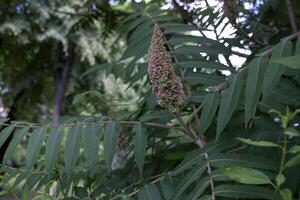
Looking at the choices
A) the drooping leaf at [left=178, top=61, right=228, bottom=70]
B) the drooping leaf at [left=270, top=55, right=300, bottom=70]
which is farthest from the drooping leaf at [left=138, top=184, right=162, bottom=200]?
the drooping leaf at [left=270, top=55, right=300, bottom=70]

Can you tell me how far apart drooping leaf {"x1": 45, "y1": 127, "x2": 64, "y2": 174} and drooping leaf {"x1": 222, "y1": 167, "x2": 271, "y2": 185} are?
70cm

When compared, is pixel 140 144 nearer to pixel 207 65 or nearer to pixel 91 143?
pixel 91 143

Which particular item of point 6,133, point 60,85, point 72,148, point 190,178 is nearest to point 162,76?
point 190,178

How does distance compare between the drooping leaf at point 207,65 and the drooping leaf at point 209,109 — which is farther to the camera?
the drooping leaf at point 207,65

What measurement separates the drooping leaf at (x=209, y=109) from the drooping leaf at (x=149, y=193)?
25 cm

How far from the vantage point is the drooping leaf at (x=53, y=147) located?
1.52 m

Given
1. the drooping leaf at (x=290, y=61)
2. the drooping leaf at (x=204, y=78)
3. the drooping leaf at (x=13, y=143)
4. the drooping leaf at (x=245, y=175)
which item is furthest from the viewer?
the drooping leaf at (x=204, y=78)

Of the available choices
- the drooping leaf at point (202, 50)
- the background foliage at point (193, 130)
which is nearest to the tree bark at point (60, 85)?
the background foliage at point (193, 130)

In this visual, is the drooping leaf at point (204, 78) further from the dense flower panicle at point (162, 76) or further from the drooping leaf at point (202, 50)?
the dense flower panicle at point (162, 76)

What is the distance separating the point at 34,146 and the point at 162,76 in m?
0.54

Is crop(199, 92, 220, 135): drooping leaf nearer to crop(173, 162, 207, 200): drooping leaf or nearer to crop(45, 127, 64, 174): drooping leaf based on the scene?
crop(173, 162, 207, 200): drooping leaf

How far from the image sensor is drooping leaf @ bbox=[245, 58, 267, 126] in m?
1.33

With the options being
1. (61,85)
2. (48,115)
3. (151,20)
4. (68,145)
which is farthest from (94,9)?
(48,115)

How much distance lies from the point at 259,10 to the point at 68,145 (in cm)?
146
